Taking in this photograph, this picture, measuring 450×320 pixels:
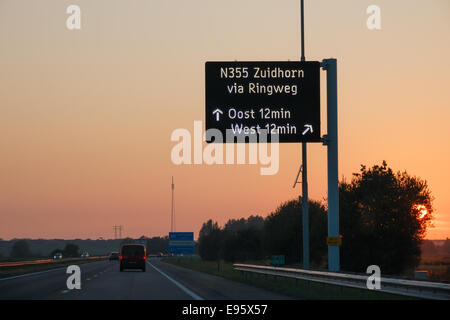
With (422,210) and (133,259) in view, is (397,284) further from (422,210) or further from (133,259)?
(422,210)

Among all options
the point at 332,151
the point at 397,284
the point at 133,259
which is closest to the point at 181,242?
the point at 133,259

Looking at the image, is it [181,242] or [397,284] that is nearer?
[397,284]

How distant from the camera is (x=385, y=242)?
177ft

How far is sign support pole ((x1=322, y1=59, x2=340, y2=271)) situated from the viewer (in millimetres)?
31531

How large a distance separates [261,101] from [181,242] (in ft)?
158

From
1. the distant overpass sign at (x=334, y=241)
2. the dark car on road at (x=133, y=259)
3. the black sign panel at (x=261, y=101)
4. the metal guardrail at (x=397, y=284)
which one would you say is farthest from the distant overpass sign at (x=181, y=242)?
the metal guardrail at (x=397, y=284)

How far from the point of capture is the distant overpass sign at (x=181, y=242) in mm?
75312

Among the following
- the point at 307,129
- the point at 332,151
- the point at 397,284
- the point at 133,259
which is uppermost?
the point at 307,129

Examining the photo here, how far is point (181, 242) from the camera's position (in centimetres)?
7631

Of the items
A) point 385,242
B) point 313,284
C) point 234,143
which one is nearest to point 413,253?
point 385,242

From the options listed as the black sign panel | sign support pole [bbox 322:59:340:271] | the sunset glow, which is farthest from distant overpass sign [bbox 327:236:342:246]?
the sunset glow

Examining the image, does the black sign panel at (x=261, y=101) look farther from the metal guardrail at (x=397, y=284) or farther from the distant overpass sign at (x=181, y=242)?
the distant overpass sign at (x=181, y=242)

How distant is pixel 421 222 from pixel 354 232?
5402mm

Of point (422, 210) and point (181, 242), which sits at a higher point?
point (422, 210)
